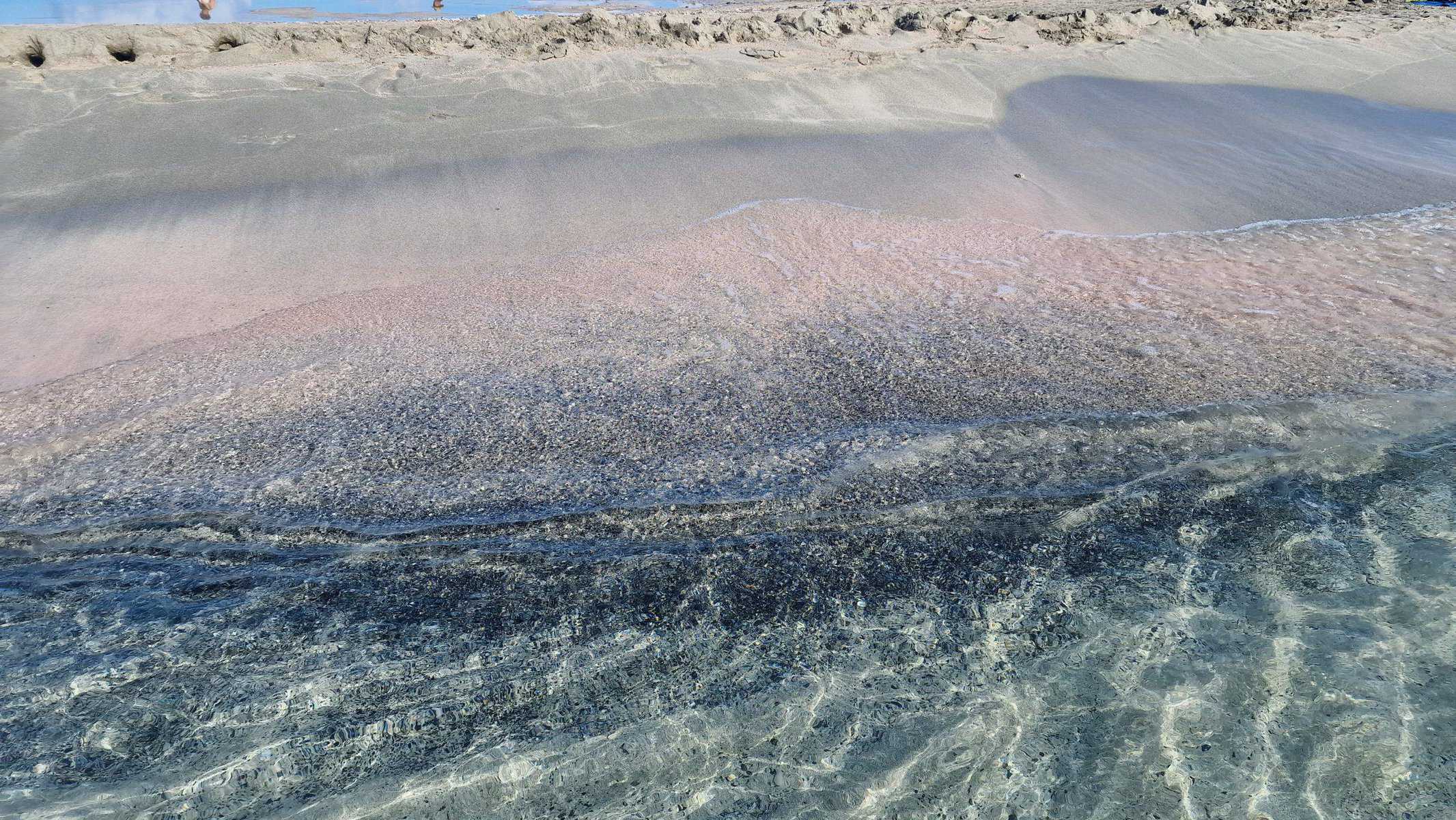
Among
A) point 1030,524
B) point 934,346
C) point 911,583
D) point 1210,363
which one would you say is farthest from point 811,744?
point 1210,363

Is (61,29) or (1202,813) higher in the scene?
(61,29)

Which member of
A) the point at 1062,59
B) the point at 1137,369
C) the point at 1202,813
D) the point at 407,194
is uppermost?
the point at 1062,59

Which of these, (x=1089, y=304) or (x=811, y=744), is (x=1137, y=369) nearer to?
(x=1089, y=304)

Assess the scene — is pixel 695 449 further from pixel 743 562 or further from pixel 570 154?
pixel 570 154

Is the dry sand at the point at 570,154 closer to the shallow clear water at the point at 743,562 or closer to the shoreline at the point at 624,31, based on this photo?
the shoreline at the point at 624,31

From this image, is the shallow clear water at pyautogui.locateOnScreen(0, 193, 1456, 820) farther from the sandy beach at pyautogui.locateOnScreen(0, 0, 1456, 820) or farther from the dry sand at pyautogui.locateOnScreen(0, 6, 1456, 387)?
the dry sand at pyautogui.locateOnScreen(0, 6, 1456, 387)

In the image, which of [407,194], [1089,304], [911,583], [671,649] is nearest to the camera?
[671,649]

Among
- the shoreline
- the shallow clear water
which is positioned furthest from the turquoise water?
the shallow clear water
